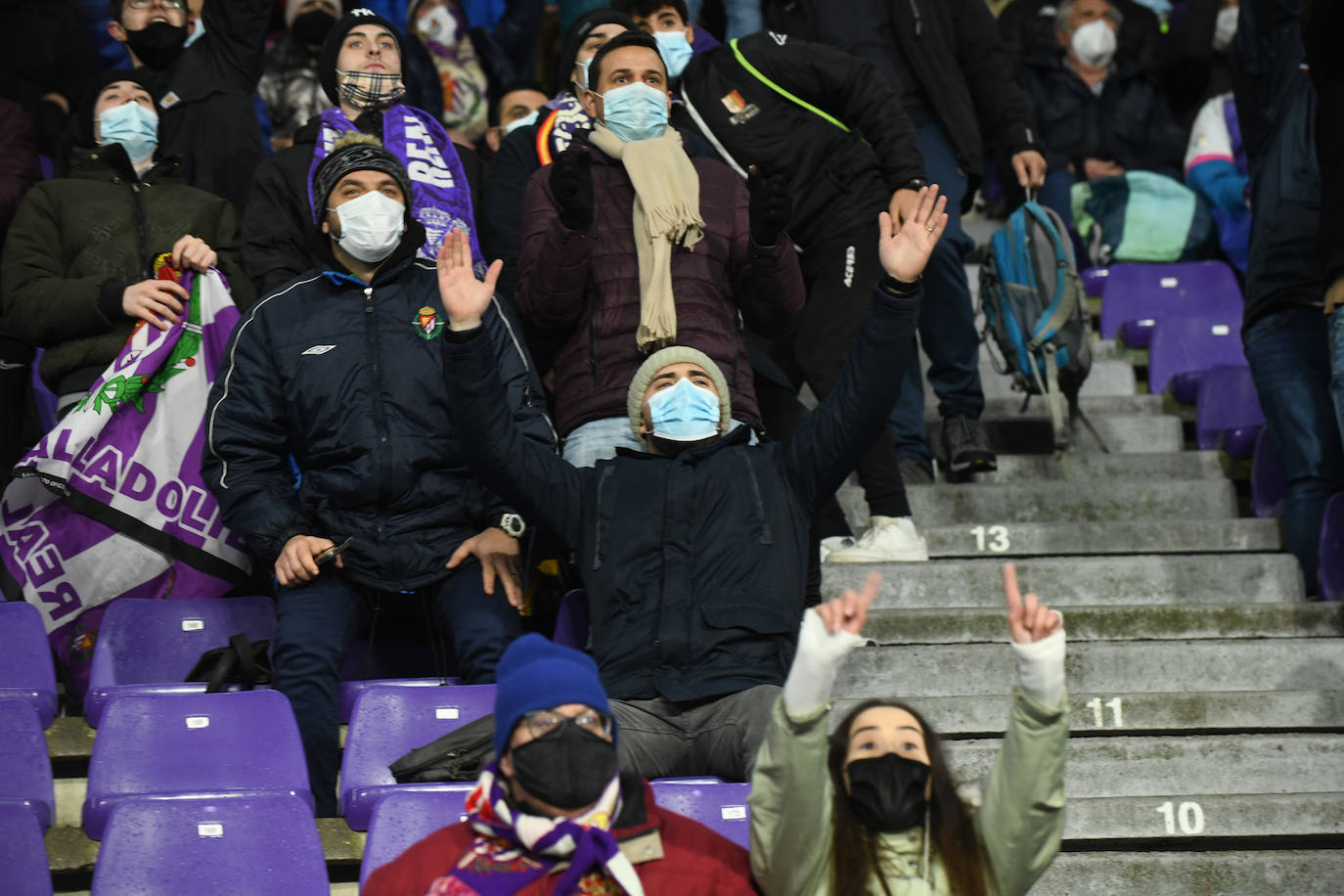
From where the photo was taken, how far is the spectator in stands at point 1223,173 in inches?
322

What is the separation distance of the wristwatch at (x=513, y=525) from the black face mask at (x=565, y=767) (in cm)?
160

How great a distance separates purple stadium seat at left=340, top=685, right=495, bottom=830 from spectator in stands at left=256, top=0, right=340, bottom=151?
402 centimetres

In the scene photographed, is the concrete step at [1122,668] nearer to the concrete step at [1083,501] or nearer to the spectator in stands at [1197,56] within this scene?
the concrete step at [1083,501]

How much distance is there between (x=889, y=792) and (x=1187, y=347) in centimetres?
438

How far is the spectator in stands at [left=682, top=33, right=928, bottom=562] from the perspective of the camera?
18.3ft

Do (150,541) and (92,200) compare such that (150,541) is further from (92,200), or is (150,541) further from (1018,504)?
(1018,504)

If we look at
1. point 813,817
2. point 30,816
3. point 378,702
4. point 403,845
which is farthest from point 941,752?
point 30,816

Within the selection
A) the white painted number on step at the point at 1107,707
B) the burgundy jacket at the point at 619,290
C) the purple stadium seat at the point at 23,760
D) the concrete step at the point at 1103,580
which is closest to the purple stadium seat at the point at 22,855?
the purple stadium seat at the point at 23,760

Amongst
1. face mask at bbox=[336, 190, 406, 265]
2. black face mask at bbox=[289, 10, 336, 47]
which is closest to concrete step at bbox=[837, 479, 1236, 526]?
face mask at bbox=[336, 190, 406, 265]

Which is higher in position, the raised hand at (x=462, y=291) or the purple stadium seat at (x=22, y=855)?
the raised hand at (x=462, y=291)

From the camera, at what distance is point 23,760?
4059 millimetres

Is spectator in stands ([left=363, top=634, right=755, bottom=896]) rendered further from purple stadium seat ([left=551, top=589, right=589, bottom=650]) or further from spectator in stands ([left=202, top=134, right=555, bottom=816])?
purple stadium seat ([left=551, top=589, right=589, bottom=650])

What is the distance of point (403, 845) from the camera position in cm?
361

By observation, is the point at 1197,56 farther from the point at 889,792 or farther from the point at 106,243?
the point at 889,792
